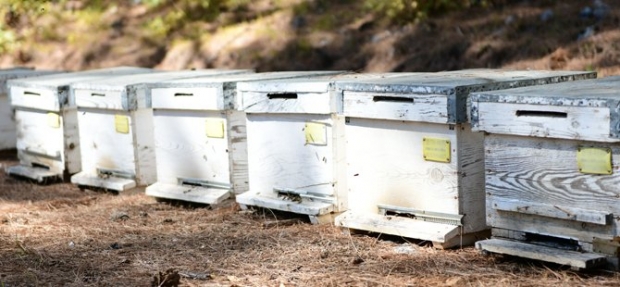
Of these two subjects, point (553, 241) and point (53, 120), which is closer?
point (553, 241)

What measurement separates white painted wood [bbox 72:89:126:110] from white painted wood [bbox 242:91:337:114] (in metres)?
1.28

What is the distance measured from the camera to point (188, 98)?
572 cm

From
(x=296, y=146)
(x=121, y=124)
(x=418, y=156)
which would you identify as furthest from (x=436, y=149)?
(x=121, y=124)

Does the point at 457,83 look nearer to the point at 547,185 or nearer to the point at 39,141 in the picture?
the point at 547,185

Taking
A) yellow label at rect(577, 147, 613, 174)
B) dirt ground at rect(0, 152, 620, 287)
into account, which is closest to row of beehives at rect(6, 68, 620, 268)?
yellow label at rect(577, 147, 613, 174)

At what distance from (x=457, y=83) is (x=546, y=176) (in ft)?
2.46

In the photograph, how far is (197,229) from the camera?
17.0 ft

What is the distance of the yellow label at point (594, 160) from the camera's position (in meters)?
3.56

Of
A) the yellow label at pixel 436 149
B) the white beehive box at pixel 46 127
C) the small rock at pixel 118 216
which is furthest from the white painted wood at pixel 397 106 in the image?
the white beehive box at pixel 46 127

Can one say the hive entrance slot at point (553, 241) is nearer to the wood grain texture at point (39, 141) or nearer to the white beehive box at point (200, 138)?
the white beehive box at point (200, 138)

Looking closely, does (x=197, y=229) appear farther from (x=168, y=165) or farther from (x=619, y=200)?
(x=619, y=200)

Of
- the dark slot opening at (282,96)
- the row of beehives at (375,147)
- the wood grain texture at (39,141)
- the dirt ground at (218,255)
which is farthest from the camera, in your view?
the wood grain texture at (39,141)

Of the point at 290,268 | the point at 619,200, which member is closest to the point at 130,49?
the point at 290,268

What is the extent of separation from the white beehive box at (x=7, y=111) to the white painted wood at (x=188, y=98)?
2656mm
